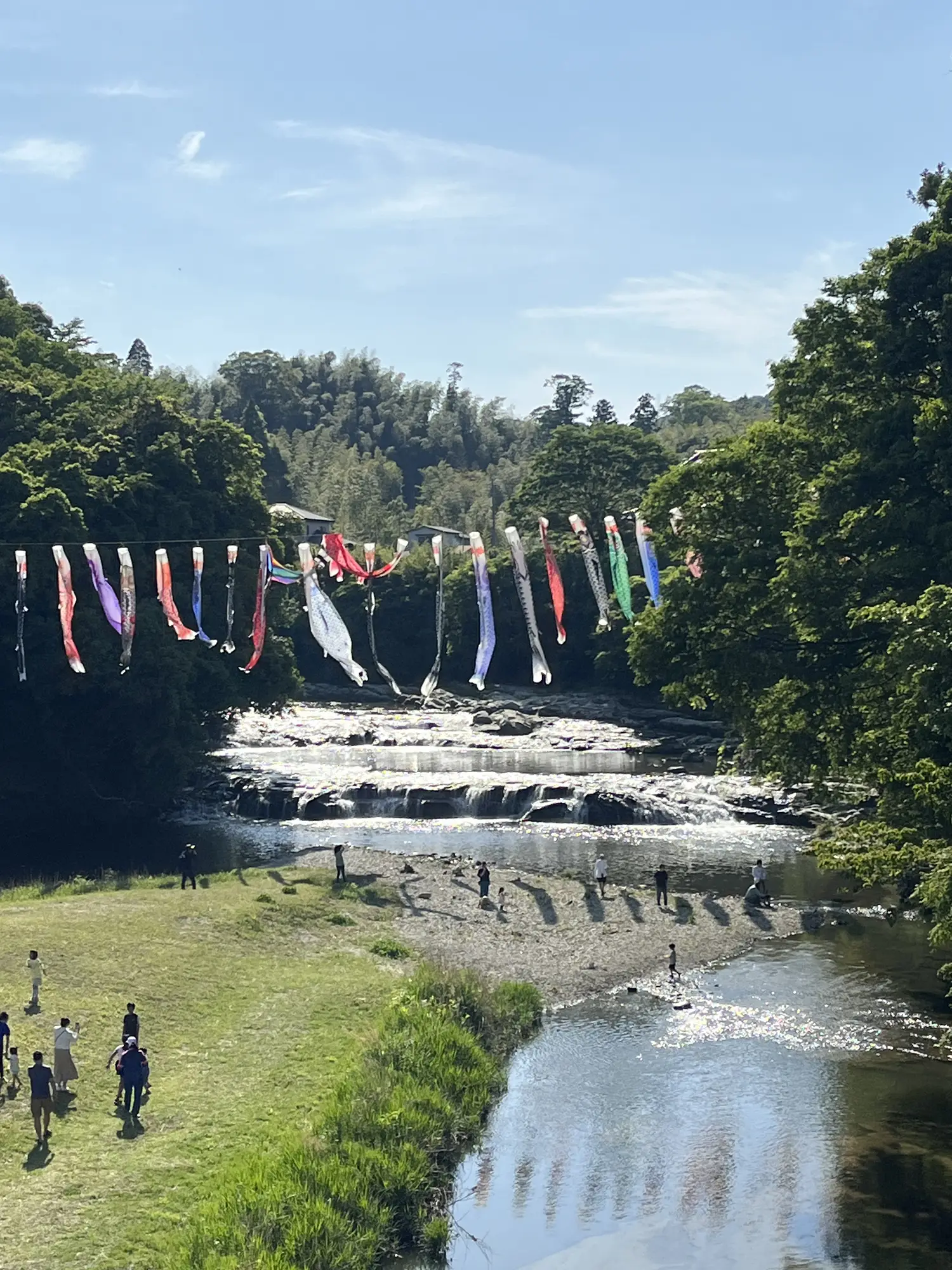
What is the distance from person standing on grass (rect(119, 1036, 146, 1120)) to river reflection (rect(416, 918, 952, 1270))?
18.3ft

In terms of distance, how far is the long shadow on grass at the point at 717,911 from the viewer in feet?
128

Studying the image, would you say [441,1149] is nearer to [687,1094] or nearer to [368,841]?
[687,1094]

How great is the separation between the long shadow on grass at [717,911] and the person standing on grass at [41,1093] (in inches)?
926

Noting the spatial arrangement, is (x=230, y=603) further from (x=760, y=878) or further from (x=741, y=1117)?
(x=741, y=1117)

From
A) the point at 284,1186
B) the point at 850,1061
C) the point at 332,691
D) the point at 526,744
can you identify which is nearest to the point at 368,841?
the point at 526,744

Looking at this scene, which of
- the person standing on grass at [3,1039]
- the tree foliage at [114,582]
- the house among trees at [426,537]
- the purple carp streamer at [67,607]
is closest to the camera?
the person standing on grass at [3,1039]

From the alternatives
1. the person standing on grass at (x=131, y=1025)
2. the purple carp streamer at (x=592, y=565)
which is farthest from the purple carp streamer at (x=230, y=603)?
the person standing on grass at (x=131, y=1025)

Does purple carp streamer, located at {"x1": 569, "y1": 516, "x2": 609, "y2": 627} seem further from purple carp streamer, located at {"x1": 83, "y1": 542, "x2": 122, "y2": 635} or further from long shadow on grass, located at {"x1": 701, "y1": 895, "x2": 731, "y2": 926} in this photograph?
purple carp streamer, located at {"x1": 83, "y1": 542, "x2": 122, "y2": 635}

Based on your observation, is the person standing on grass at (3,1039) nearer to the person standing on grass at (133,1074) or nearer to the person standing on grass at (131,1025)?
the person standing on grass at (131,1025)

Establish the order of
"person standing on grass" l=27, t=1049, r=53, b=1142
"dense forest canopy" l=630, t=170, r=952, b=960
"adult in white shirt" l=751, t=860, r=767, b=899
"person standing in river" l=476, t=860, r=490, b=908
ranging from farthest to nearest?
"adult in white shirt" l=751, t=860, r=767, b=899, "person standing in river" l=476, t=860, r=490, b=908, "dense forest canopy" l=630, t=170, r=952, b=960, "person standing on grass" l=27, t=1049, r=53, b=1142

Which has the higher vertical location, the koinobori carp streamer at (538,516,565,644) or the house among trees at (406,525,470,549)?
the house among trees at (406,525,470,549)

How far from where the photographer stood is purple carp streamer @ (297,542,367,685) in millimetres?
34344

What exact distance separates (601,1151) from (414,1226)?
15.9ft

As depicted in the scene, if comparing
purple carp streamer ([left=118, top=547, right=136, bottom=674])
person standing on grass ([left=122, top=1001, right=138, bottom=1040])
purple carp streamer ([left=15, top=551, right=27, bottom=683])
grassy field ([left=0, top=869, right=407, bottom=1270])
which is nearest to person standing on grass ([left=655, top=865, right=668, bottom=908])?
grassy field ([left=0, top=869, right=407, bottom=1270])
